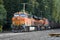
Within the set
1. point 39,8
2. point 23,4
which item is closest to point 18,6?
point 23,4

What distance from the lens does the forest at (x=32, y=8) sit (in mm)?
47062

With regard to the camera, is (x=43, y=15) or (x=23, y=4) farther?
(x=43, y=15)

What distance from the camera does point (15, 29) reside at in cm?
4034

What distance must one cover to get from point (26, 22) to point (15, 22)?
1.90 metres

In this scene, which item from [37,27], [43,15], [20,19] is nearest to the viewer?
[20,19]

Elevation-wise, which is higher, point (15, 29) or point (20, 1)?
point (20, 1)

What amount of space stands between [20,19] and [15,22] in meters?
1.06

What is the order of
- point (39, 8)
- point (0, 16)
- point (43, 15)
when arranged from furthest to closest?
point (43, 15) < point (39, 8) < point (0, 16)

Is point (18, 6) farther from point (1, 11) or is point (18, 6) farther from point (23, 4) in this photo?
point (1, 11)

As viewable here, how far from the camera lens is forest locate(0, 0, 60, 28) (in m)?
47.1

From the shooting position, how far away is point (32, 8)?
50750 mm

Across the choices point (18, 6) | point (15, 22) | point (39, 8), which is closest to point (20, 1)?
point (18, 6)

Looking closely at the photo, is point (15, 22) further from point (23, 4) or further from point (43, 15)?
point (43, 15)

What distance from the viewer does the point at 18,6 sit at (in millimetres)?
52906
